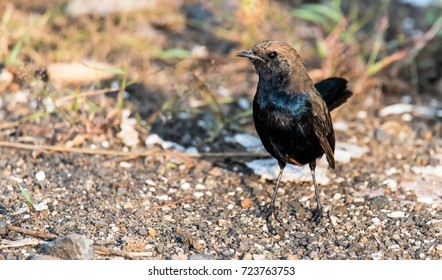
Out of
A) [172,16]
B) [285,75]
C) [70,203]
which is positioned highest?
[285,75]

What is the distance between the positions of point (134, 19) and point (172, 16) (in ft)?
1.51

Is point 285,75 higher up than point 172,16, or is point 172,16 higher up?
point 285,75

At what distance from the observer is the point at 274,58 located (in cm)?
524

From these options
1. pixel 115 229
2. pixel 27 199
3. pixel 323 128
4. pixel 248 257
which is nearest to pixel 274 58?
pixel 323 128

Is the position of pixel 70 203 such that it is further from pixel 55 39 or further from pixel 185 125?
pixel 55 39

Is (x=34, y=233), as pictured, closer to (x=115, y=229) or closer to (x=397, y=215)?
(x=115, y=229)

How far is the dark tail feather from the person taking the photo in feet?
18.9

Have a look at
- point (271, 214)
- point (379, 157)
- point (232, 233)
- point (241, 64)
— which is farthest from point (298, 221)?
point (241, 64)

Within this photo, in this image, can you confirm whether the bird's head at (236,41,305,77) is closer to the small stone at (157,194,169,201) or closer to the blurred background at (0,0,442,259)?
the blurred background at (0,0,442,259)

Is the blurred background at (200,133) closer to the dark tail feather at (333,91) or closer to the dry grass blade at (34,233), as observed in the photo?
the dry grass blade at (34,233)

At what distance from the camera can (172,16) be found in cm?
808

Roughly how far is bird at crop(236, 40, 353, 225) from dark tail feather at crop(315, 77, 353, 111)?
39cm

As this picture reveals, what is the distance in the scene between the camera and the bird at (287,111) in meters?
5.09

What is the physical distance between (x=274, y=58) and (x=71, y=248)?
6.47 ft
